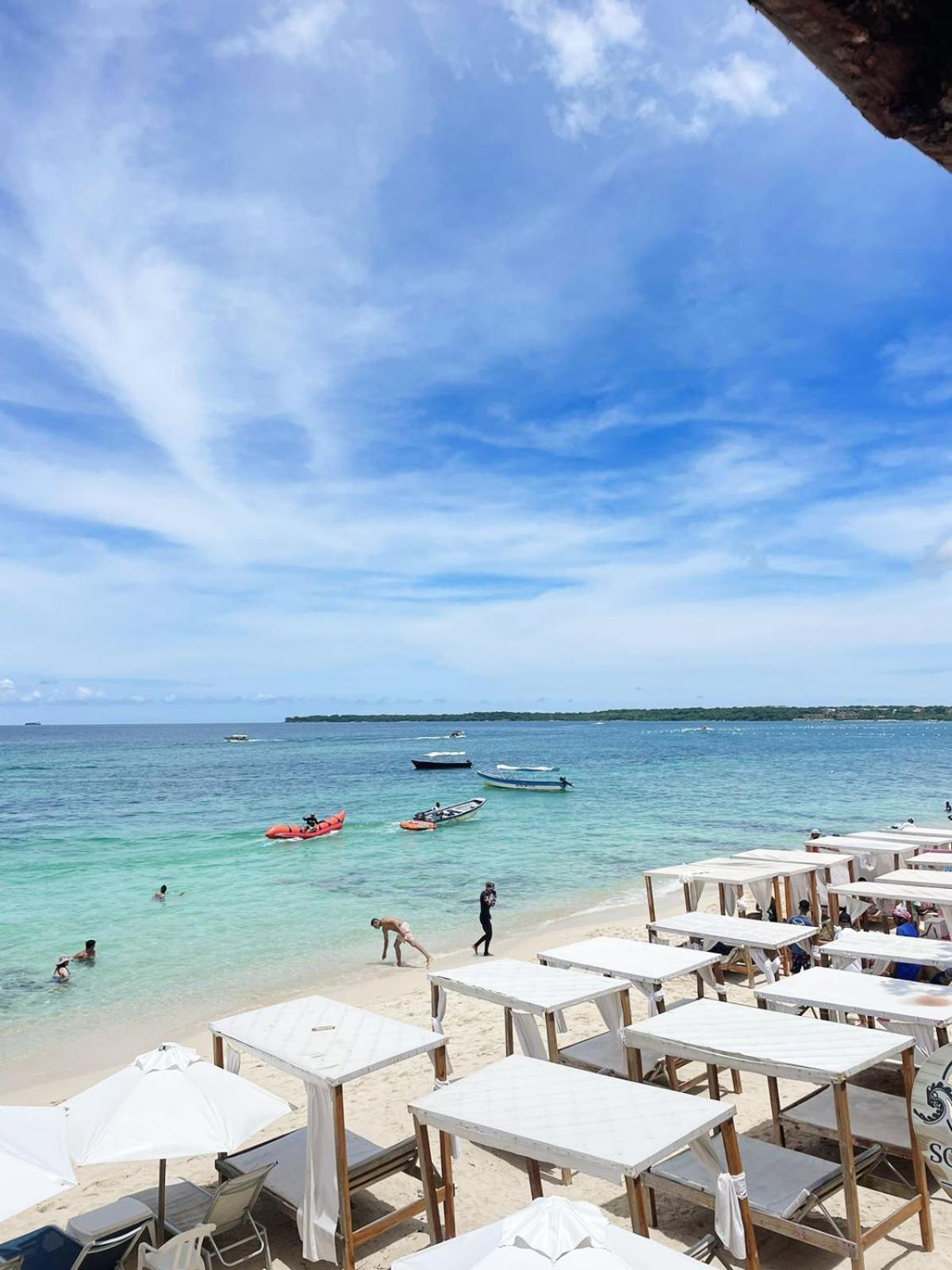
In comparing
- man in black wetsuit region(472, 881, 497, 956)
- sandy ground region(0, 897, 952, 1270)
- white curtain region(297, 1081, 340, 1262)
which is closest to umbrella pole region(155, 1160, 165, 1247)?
sandy ground region(0, 897, 952, 1270)

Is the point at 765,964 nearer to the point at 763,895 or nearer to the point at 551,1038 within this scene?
the point at 763,895

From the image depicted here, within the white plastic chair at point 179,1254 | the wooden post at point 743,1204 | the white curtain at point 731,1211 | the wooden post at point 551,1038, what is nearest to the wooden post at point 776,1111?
the wooden post at point 551,1038

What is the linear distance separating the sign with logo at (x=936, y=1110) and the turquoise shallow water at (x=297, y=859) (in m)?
13.7

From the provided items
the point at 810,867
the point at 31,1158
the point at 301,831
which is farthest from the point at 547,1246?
the point at 301,831

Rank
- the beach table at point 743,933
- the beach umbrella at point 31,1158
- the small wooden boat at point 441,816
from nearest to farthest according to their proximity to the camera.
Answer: the beach umbrella at point 31,1158, the beach table at point 743,933, the small wooden boat at point 441,816

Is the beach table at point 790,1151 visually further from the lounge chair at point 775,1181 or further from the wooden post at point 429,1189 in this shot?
the wooden post at point 429,1189

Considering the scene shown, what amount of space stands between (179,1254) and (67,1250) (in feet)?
3.71

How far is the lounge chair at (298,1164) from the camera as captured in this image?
712 centimetres

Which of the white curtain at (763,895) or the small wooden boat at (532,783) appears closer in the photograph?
the white curtain at (763,895)

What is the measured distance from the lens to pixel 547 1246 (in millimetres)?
3959

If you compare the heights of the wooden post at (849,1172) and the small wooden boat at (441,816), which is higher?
the wooden post at (849,1172)

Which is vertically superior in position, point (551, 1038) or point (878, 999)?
point (878, 999)

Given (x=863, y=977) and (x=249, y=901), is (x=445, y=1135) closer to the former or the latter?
(x=863, y=977)

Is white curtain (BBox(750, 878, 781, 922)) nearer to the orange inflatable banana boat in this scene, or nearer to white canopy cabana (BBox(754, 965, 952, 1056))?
white canopy cabana (BBox(754, 965, 952, 1056))
